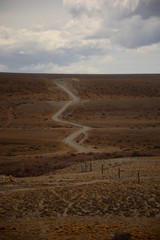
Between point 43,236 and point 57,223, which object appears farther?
point 57,223

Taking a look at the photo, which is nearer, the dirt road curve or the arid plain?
the arid plain

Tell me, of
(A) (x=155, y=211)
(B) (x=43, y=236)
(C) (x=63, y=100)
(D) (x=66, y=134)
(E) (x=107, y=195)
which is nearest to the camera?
(B) (x=43, y=236)

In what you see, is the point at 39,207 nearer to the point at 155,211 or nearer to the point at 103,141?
the point at 155,211

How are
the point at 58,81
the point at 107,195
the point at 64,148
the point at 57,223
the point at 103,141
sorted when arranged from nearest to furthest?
1. the point at 57,223
2. the point at 107,195
3. the point at 64,148
4. the point at 103,141
5. the point at 58,81

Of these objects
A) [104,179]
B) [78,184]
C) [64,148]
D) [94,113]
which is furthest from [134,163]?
[94,113]

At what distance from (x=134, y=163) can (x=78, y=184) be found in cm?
835

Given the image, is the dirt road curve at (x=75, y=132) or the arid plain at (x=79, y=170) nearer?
the arid plain at (x=79, y=170)

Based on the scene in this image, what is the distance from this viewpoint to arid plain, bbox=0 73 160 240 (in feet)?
47.1

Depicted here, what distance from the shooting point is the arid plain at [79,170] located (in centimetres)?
1435

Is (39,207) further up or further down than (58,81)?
further down

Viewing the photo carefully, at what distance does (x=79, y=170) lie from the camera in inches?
1005

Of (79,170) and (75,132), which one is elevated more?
(79,170)

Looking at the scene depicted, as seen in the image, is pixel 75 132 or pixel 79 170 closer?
pixel 79 170

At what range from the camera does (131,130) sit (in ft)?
169
